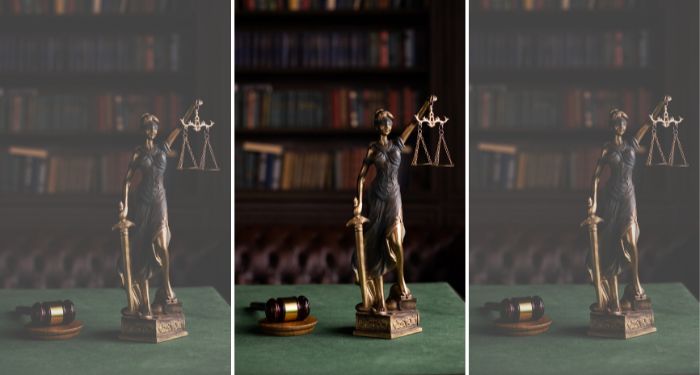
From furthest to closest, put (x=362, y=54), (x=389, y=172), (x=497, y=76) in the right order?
(x=362, y=54), (x=389, y=172), (x=497, y=76)

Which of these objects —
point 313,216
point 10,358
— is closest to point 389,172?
point 10,358

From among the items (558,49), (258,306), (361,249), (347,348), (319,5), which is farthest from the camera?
(319,5)

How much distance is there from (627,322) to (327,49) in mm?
3261

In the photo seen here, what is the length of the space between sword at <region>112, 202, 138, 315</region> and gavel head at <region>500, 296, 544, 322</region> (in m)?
0.68

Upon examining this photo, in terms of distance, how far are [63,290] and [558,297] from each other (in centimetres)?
92

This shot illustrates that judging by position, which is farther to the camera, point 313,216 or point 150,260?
point 313,216

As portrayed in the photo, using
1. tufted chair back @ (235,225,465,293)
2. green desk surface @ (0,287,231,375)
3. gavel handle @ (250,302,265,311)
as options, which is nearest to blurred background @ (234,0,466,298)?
tufted chair back @ (235,225,465,293)

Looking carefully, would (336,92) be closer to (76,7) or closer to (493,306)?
(76,7)

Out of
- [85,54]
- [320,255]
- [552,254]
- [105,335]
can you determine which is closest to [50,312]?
[105,335]

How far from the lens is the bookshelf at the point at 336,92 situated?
15.9 feet

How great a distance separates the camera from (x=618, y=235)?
1.84m

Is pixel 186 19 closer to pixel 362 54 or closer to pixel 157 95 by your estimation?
pixel 157 95

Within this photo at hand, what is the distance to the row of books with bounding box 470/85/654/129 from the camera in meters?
1.70

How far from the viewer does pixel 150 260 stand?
6.02ft
